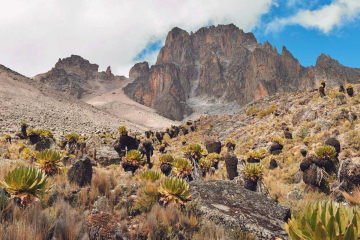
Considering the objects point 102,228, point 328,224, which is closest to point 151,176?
point 102,228

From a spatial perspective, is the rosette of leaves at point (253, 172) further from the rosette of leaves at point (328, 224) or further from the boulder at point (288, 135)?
the boulder at point (288, 135)

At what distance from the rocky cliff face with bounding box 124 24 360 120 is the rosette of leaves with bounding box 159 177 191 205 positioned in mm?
121467

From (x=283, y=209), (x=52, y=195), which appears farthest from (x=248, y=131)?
(x=52, y=195)

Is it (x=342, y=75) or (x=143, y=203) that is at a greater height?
(x=342, y=75)

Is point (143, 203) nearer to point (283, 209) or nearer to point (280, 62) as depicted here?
point (283, 209)

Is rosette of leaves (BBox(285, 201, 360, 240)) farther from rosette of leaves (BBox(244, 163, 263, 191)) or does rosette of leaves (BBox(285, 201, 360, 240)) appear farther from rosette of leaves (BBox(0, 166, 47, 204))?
rosette of leaves (BBox(244, 163, 263, 191))

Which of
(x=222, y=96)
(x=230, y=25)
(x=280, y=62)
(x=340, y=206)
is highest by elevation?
(x=230, y=25)

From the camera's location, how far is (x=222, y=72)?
157375 mm

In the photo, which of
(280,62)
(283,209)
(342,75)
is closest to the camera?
(283,209)

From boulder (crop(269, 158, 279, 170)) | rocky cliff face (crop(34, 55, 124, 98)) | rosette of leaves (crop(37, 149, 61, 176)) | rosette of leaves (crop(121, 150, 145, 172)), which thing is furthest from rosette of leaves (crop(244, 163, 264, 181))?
rocky cliff face (crop(34, 55, 124, 98))

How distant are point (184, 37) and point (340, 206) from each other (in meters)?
200

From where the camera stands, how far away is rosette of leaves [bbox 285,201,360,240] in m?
1.94

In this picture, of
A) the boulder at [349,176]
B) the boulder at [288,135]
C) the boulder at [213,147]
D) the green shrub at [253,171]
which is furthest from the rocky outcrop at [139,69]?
the boulder at [349,176]

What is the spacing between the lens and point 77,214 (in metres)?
3.77
